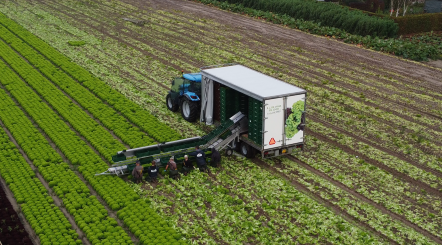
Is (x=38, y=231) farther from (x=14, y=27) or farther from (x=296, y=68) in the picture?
(x=14, y=27)

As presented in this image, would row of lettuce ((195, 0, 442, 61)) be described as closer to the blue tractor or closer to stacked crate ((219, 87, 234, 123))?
the blue tractor

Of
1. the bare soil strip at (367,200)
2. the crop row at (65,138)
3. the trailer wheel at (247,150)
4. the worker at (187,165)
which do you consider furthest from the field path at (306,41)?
the crop row at (65,138)

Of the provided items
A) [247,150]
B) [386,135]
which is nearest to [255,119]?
[247,150]

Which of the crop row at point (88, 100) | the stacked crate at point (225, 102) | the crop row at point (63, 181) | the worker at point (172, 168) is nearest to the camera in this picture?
the crop row at point (63, 181)

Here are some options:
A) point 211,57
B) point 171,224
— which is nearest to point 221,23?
point 211,57

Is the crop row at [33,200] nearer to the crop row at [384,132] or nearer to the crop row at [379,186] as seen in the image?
the crop row at [379,186]
